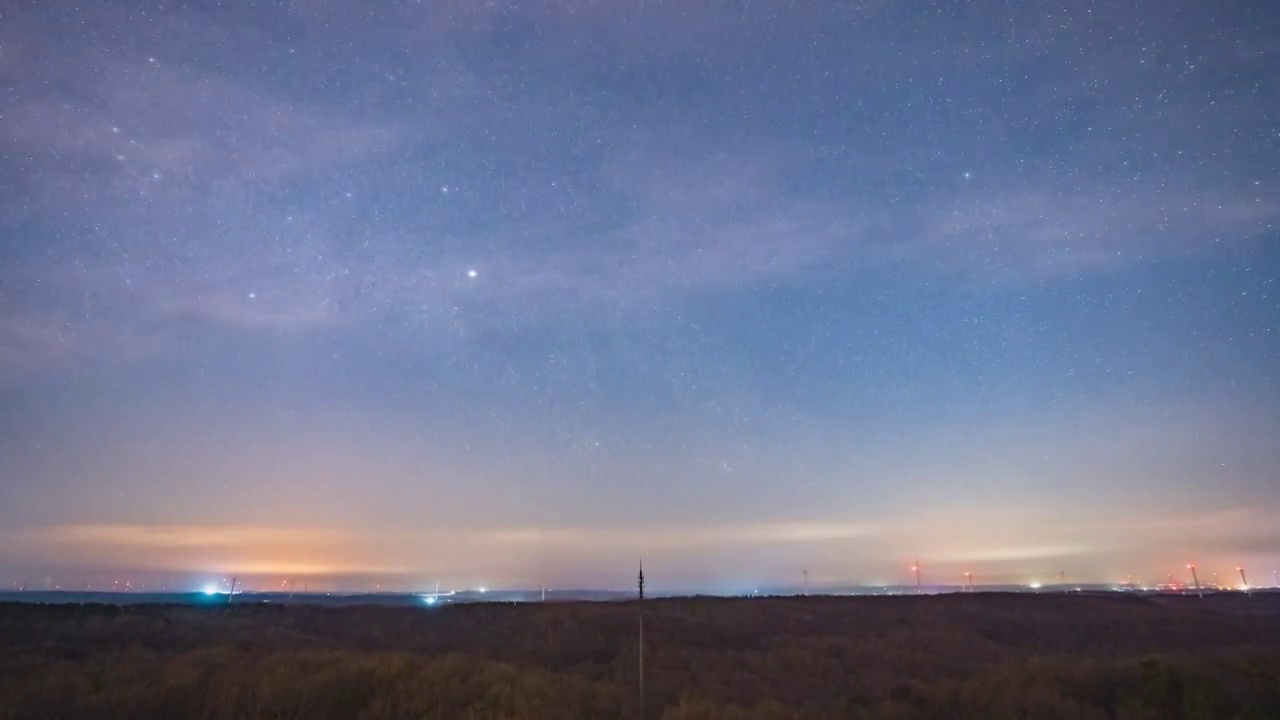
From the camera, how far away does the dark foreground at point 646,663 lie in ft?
48.4

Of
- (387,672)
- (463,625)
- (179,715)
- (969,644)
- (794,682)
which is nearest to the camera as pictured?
(179,715)

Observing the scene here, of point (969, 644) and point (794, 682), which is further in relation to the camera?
point (969, 644)

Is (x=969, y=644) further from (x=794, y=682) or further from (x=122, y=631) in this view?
(x=122, y=631)

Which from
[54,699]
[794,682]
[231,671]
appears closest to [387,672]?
[231,671]

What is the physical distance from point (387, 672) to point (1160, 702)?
16.8 m

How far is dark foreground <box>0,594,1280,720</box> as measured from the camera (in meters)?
14.7

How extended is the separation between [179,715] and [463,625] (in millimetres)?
29155

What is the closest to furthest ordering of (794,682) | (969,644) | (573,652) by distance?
(794,682) → (573,652) → (969,644)

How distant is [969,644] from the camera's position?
3284 centimetres

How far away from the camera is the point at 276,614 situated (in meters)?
48.4

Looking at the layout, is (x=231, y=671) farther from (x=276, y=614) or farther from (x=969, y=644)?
(x=276, y=614)

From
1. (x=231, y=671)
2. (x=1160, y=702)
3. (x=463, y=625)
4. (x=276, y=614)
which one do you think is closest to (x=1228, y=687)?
(x=1160, y=702)

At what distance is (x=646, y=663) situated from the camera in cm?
2631

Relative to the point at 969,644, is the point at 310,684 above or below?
above
